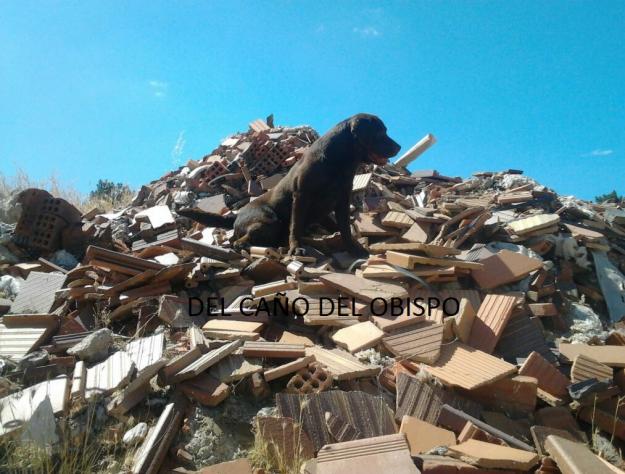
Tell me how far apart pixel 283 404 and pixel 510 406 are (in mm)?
1826

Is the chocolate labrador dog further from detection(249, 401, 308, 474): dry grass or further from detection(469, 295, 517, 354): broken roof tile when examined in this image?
detection(249, 401, 308, 474): dry grass

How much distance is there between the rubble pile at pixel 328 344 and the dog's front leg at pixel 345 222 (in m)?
0.14

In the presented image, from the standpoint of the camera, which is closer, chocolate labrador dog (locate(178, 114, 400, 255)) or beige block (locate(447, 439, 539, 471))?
beige block (locate(447, 439, 539, 471))

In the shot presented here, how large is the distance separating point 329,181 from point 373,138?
0.77 meters

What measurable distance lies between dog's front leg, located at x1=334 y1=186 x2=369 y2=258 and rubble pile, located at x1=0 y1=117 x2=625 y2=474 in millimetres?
144

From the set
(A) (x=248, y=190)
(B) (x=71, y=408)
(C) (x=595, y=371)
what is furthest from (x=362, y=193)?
(B) (x=71, y=408)

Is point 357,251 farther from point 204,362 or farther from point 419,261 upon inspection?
point 204,362

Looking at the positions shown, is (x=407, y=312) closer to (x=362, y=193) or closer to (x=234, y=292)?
(x=234, y=292)

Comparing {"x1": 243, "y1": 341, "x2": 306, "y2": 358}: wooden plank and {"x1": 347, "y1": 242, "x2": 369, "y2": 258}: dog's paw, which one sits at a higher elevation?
{"x1": 347, "y1": 242, "x2": 369, "y2": 258}: dog's paw

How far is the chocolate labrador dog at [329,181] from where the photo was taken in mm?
5609

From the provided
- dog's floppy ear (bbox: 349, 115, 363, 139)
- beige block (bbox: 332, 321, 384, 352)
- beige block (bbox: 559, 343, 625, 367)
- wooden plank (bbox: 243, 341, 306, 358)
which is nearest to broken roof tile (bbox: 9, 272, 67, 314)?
wooden plank (bbox: 243, 341, 306, 358)

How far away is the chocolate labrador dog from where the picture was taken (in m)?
5.61

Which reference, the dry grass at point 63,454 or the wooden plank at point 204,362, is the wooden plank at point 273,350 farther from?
the dry grass at point 63,454

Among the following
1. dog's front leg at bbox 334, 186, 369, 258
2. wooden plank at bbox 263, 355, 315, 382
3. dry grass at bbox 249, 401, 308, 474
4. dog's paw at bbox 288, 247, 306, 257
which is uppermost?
dog's front leg at bbox 334, 186, 369, 258
